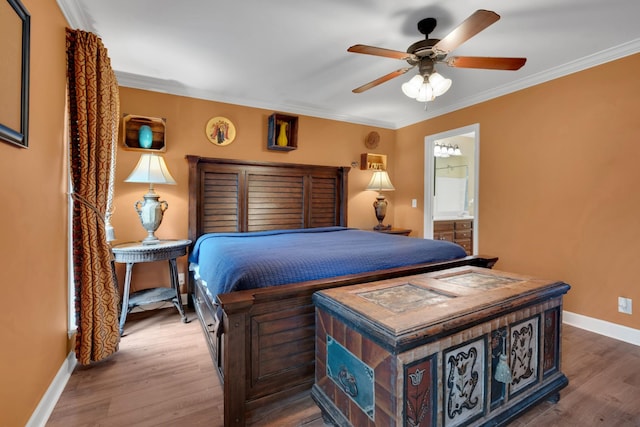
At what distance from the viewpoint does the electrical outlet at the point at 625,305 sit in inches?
91.2

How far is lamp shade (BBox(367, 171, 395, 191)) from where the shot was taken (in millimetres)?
4055

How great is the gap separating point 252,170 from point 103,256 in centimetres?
180

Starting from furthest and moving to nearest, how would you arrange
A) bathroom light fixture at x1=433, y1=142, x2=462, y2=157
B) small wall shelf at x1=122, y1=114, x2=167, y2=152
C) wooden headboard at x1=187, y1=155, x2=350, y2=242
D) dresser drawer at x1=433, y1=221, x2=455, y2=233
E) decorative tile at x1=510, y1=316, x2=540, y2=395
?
bathroom light fixture at x1=433, y1=142, x2=462, y2=157 < dresser drawer at x1=433, y1=221, x2=455, y2=233 < wooden headboard at x1=187, y1=155, x2=350, y2=242 < small wall shelf at x1=122, y1=114, x2=167, y2=152 < decorative tile at x1=510, y1=316, x2=540, y2=395

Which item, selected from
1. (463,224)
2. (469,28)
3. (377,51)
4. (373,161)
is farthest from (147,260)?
(463,224)

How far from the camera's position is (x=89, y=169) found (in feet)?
6.01

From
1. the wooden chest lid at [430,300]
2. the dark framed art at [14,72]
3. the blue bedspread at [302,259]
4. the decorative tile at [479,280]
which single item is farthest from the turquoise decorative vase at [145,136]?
the decorative tile at [479,280]

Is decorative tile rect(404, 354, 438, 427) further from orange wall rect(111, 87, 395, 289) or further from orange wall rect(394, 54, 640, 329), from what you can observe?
orange wall rect(111, 87, 395, 289)

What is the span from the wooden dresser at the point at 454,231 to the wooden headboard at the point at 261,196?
1415 millimetres

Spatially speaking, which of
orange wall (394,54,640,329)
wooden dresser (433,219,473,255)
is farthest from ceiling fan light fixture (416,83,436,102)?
wooden dresser (433,219,473,255)

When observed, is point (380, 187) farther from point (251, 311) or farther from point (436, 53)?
point (251, 311)

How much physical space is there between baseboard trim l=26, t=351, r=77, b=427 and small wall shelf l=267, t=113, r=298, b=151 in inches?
102

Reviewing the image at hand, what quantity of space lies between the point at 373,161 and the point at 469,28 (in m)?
2.87

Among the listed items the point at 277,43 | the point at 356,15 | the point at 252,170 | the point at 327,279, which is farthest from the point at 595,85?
the point at 252,170

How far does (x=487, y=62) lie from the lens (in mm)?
1820
